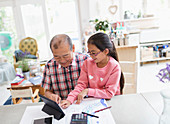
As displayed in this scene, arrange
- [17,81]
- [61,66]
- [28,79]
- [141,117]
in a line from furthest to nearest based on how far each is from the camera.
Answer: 1. [28,79]
2. [17,81]
3. [61,66]
4. [141,117]

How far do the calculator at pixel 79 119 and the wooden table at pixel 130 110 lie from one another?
0.55ft

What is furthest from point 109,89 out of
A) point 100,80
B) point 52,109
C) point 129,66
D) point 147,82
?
point 147,82

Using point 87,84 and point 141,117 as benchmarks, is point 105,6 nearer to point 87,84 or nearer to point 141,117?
point 87,84

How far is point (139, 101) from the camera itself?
3.31ft

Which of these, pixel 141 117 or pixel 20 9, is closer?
pixel 141 117

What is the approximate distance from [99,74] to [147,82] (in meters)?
2.61

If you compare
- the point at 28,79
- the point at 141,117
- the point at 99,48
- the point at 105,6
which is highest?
the point at 105,6

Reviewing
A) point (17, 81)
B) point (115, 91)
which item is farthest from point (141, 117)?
point (17, 81)

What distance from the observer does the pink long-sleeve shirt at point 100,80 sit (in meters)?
1.03

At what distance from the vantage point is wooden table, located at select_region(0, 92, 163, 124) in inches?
33.3

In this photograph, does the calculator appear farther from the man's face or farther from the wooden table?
the man's face

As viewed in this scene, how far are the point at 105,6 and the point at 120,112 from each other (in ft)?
13.4

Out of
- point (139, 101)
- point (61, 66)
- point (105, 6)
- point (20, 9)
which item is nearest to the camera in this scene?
point (139, 101)

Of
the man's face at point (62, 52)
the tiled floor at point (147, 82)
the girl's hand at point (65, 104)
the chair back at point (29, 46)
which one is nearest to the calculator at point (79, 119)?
the girl's hand at point (65, 104)
